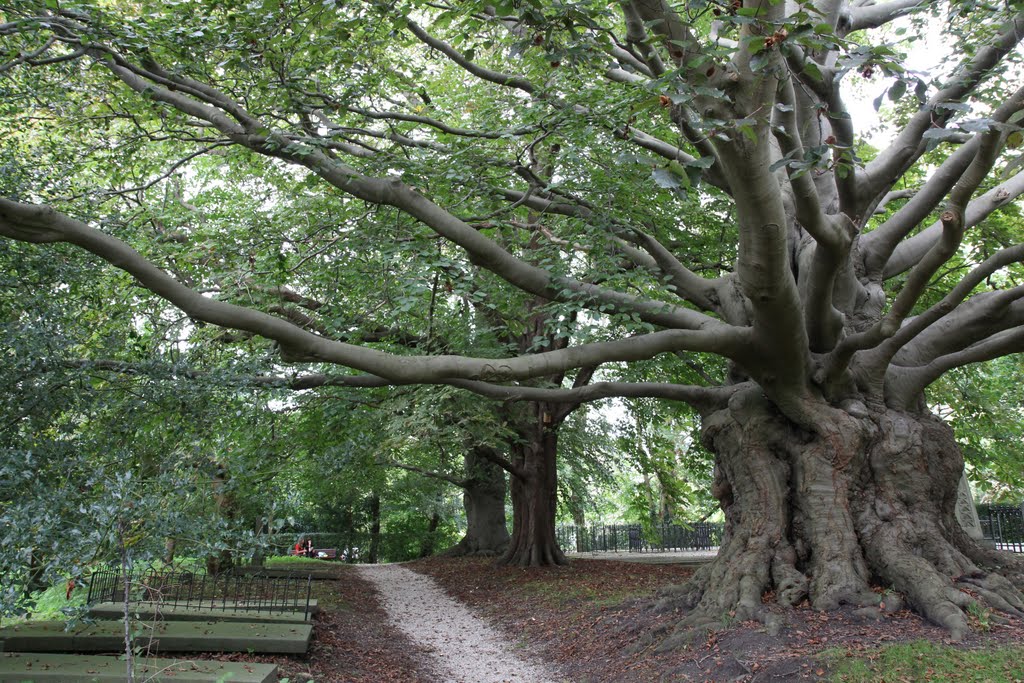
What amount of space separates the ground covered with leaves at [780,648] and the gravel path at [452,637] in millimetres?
354

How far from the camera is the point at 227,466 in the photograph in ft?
23.9

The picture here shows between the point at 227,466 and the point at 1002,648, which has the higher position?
the point at 227,466

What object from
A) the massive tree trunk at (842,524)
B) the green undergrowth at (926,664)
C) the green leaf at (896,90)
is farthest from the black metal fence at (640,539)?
the green leaf at (896,90)

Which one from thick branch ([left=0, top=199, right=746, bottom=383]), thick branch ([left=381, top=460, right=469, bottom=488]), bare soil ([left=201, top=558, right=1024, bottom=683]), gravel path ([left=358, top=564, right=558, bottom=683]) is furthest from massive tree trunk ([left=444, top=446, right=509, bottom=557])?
thick branch ([left=0, top=199, right=746, bottom=383])

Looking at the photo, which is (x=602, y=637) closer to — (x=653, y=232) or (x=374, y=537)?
(x=653, y=232)

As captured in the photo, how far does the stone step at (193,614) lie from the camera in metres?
8.05

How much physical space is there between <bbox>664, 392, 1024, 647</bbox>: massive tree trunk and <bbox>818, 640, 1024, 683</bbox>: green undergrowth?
3.25 feet

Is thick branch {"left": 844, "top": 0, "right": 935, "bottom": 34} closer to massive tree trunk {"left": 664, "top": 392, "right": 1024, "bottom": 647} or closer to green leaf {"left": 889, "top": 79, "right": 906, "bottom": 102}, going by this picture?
massive tree trunk {"left": 664, "top": 392, "right": 1024, "bottom": 647}

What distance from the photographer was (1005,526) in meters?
20.3

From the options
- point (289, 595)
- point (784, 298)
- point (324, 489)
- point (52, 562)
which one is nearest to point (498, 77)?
point (784, 298)

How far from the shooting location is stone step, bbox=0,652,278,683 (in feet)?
17.9

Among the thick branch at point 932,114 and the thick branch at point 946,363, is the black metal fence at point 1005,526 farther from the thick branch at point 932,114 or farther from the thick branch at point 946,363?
the thick branch at point 932,114

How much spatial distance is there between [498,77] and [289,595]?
31.6ft

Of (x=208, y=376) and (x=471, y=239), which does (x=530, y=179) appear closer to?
(x=471, y=239)
